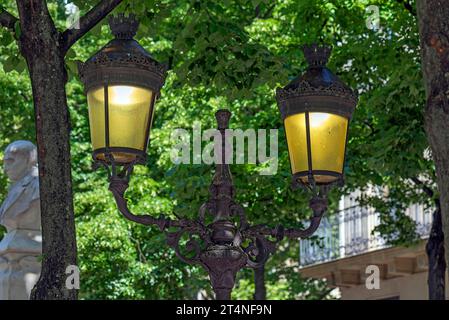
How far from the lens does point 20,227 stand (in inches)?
511

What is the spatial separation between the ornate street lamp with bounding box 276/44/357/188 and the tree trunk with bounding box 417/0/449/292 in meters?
1.04

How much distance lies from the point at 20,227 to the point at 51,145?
12.8 feet

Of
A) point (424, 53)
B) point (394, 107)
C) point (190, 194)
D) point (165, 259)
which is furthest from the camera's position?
point (165, 259)

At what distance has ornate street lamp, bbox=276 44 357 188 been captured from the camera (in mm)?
8633

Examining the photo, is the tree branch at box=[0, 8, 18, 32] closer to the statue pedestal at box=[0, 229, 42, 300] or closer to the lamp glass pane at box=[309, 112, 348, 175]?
the statue pedestal at box=[0, 229, 42, 300]

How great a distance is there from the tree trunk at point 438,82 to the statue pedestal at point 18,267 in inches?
234

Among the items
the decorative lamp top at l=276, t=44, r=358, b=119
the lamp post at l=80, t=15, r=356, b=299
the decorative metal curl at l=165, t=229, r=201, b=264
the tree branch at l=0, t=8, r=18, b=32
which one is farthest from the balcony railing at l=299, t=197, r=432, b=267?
the decorative metal curl at l=165, t=229, r=201, b=264

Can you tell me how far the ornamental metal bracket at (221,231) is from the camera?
327 inches

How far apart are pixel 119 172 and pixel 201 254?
0.86 meters

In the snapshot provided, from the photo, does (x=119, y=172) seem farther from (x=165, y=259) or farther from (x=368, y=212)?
(x=368, y=212)

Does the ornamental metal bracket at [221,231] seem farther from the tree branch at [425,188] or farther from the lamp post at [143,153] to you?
the tree branch at [425,188]

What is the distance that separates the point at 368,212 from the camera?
2994 centimetres

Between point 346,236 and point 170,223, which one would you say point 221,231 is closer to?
point 170,223

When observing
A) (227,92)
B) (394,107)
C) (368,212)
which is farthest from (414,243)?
(227,92)
